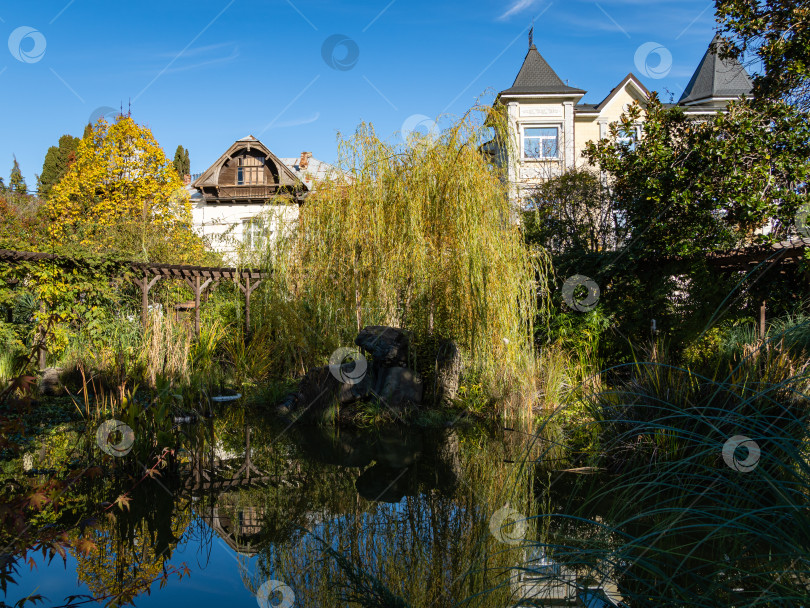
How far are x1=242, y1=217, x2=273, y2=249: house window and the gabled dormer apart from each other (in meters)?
15.3

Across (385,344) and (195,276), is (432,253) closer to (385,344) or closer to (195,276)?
(385,344)

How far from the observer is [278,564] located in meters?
3.22

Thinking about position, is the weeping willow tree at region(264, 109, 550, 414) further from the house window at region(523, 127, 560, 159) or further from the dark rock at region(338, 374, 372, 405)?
the house window at region(523, 127, 560, 159)

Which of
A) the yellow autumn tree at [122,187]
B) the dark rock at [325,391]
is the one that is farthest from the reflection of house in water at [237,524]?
the yellow autumn tree at [122,187]

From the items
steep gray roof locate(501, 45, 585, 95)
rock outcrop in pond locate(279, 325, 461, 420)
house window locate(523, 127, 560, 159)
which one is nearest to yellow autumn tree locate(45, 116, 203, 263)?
rock outcrop in pond locate(279, 325, 461, 420)

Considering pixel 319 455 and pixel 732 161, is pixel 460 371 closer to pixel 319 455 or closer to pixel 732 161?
pixel 319 455

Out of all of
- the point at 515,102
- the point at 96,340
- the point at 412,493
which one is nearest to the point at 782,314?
the point at 412,493

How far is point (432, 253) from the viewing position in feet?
24.1

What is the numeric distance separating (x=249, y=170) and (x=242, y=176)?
432 millimetres

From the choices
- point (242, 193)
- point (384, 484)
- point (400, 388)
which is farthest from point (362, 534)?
point (242, 193)

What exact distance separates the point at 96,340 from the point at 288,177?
17699 millimetres

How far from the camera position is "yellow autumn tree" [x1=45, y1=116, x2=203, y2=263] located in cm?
1558

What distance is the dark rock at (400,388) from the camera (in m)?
7.18

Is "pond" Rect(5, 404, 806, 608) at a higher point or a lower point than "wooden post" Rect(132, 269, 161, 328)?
lower
